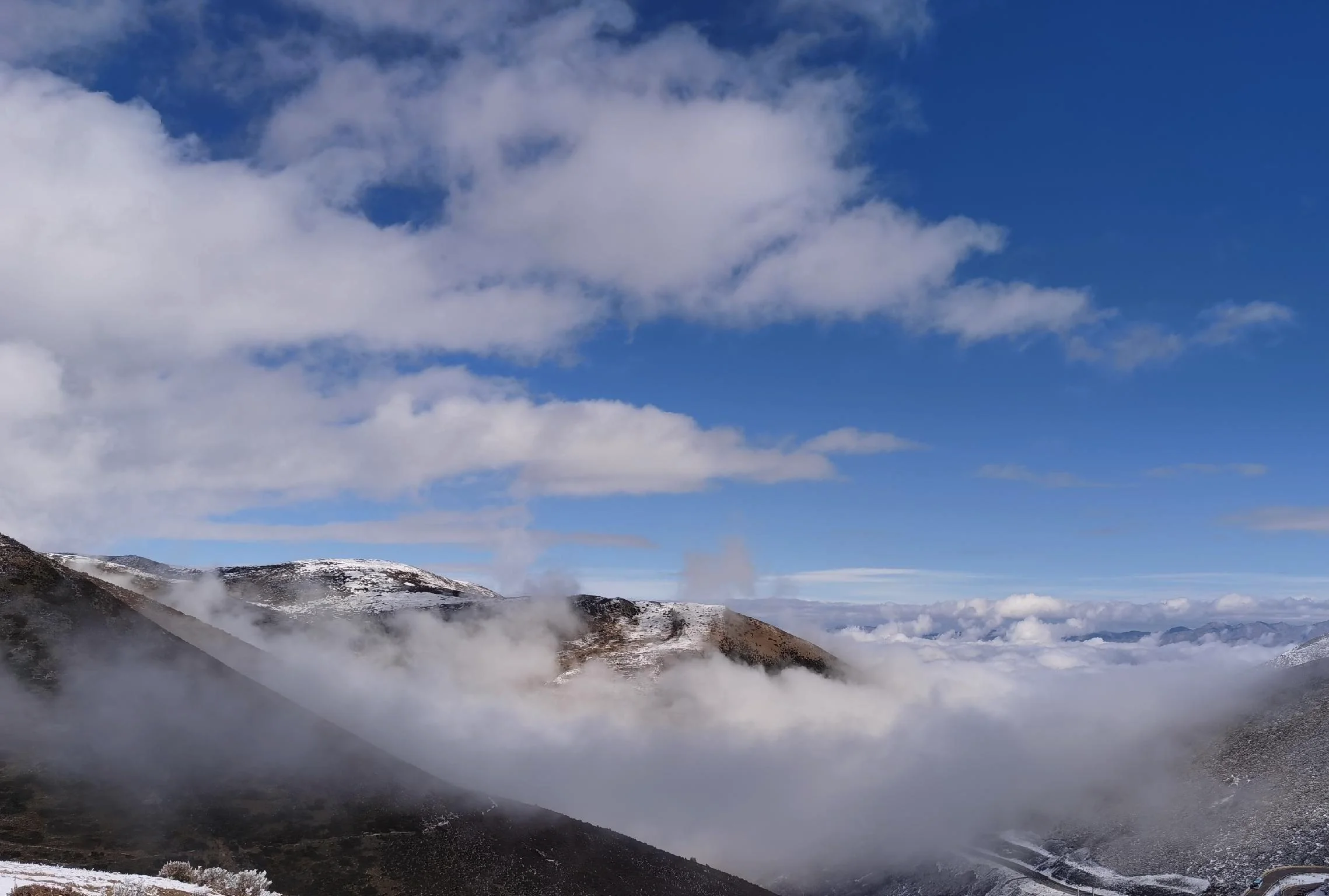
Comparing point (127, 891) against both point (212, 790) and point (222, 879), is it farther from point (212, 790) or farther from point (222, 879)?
point (212, 790)

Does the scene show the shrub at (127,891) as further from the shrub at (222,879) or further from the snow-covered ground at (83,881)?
the shrub at (222,879)

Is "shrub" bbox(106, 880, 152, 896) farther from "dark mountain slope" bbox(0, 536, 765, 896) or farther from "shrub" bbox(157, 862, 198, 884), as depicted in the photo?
"dark mountain slope" bbox(0, 536, 765, 896)

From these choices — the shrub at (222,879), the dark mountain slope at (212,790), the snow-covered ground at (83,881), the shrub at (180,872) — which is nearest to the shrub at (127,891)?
the snow-covered ground at (83,881)

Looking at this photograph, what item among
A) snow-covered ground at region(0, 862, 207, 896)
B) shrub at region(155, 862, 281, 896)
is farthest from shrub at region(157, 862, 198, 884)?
snow-covered ground at region(0, 862, 207, 896)

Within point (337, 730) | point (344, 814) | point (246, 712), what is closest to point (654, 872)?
point (344, 814)

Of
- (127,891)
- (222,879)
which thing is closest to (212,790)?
(222,879)

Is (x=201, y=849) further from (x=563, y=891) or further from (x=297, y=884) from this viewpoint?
(x=563, y=891)

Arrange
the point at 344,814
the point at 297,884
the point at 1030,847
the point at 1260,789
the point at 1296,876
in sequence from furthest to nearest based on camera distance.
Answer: the point at 1030,847 → the point at 1260,789 → the point at 1296,876 → the point at 344,814 → the point at 297,884
